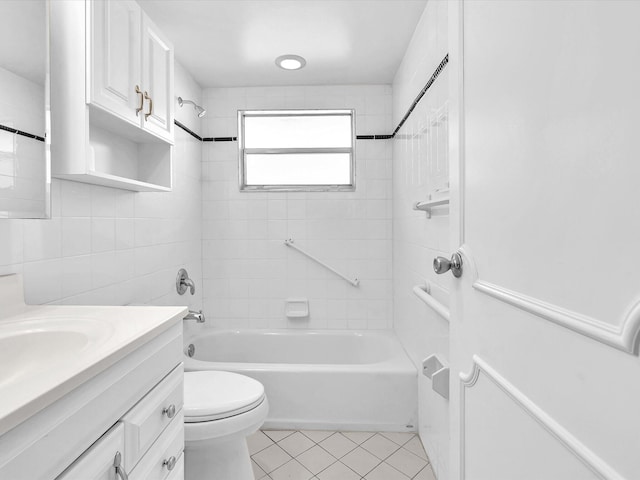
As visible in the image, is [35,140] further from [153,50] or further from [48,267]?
[153,50]

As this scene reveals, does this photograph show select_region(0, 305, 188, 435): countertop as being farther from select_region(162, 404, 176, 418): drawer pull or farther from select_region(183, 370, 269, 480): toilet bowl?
select_region(183, 370, 269, 480): toilet bowl

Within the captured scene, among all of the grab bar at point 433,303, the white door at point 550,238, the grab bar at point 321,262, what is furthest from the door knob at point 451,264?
the grab bar at point 321,262

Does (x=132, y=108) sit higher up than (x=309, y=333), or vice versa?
(x=132, y=108)

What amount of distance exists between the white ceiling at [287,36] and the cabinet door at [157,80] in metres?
0.31

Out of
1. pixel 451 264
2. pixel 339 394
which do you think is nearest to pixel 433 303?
pixel 451 264

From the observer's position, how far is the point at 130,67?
145cm

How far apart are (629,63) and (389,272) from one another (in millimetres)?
2517

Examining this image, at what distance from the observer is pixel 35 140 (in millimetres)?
1141

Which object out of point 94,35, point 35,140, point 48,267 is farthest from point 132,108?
point 48,267

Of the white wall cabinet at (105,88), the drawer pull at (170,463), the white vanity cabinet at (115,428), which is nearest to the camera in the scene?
the white vanity cabinet at (115,428)

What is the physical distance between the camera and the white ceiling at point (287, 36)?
6.13 feet

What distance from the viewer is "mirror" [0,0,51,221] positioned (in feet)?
3.47

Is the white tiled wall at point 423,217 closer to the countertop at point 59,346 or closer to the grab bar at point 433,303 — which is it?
the grab bar at point 433,303

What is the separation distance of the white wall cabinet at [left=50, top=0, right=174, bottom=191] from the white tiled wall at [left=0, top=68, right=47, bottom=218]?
0.11 metres
